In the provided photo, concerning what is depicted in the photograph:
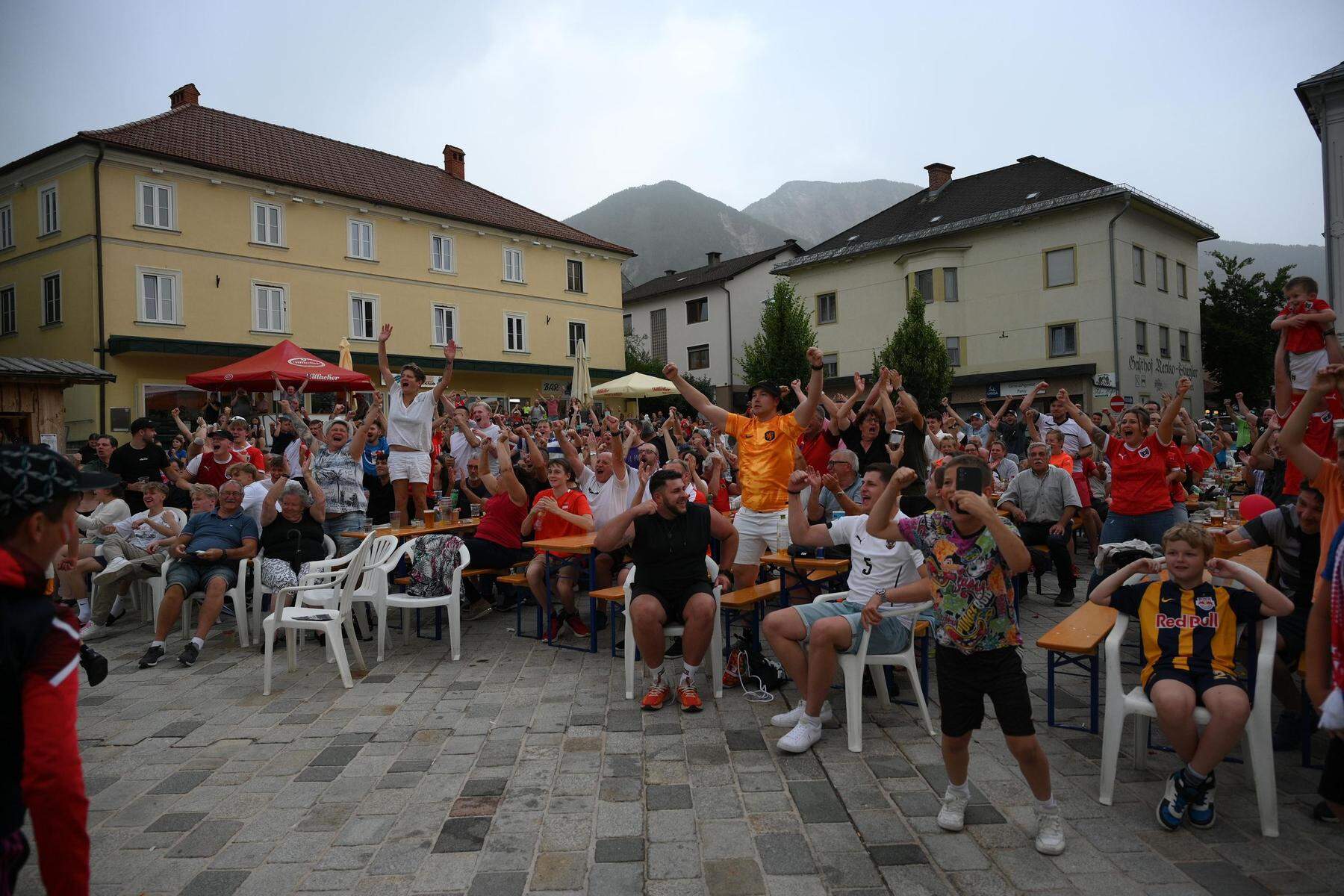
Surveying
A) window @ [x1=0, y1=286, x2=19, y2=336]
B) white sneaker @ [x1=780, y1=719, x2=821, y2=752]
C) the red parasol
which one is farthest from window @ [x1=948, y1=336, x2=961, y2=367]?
window @ [x1=0, y1=286, x2=19, y2=336]

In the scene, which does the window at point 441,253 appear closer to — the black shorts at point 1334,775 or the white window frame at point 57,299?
the white window frame at point 57,299

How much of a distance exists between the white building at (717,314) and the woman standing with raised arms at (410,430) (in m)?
29.6

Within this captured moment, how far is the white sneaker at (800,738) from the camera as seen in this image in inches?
166

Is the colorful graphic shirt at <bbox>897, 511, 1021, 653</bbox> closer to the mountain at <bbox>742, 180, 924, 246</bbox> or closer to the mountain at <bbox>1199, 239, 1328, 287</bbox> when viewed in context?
the mountain at <bbox>1199, 239, 1328, 287</bbox>

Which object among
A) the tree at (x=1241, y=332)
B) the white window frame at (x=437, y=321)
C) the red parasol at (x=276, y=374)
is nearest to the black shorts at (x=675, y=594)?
the red parasol at (x=276, y=374)

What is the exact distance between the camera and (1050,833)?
10.3 feet

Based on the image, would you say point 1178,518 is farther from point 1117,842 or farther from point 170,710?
point 170,710

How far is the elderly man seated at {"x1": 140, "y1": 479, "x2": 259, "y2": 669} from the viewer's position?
629 cm

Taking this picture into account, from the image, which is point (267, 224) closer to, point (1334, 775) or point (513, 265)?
point (513, 265)

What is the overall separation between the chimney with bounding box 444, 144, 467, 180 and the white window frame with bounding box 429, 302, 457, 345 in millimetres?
6871

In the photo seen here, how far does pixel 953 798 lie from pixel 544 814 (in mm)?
1762

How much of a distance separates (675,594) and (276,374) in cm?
969

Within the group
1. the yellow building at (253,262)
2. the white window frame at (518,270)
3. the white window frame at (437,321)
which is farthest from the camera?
the white window frame at (518,270)

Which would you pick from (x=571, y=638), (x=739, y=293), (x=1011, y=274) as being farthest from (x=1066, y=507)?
(x=739, y=293)
